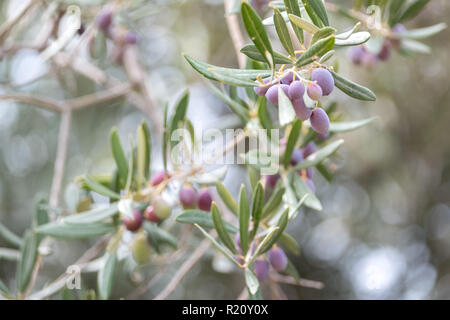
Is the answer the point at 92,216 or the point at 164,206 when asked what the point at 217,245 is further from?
the point at 92,216

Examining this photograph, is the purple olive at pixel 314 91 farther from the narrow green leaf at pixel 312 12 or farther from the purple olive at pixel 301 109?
the narrow green leaf at pixel 312 12

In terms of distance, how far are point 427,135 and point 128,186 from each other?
278cm

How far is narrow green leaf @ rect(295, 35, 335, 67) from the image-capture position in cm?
87

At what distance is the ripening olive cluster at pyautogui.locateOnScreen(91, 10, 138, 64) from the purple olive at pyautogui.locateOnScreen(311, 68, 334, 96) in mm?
1354

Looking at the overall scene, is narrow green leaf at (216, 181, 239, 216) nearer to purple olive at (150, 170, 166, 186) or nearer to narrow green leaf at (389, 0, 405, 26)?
purple olive at (150, 170, 166, 186)

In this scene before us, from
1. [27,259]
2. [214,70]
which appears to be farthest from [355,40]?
[27,259]

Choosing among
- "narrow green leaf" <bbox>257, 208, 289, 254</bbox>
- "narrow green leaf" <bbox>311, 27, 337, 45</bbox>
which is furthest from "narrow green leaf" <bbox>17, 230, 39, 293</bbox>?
"narrow green leaf" <bbox>311, 27, 337, 45</bbox>

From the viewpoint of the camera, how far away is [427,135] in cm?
350

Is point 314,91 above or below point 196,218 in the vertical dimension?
above

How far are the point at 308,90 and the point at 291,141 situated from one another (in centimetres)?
45

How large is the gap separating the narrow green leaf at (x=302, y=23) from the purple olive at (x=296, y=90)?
117mm

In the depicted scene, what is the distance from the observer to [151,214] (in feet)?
4.85
